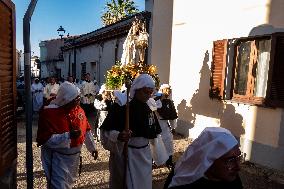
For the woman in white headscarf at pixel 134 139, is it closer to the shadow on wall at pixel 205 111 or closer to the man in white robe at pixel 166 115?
the man in white robe at pixel 166 115

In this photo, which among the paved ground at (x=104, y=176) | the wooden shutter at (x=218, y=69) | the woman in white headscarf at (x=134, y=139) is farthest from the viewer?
the wooden shutter at (x=218, y=69)

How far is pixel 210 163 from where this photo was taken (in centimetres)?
224

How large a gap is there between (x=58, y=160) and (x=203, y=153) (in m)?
2.57

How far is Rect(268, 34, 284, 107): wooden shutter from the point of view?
24.0ft

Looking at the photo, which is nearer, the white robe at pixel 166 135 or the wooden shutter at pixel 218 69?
the white robe at pixel 166 135

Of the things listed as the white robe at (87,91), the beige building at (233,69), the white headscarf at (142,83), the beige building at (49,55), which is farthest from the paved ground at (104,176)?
the beige building at (49,55)

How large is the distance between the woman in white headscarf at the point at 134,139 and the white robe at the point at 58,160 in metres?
0.49

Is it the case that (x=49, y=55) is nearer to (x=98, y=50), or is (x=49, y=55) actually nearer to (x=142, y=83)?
(x=98, y=50)

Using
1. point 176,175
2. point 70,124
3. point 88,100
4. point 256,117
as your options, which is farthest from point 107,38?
point 176,175

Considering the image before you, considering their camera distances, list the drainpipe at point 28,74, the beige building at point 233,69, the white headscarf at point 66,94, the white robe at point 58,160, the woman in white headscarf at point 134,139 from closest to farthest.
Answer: the drainpipe at point 28,74 → the white robe at point 58,160 → the white headscarf at point 66,94 → the woman in white headscarf at point 134,139 → the beige building at point 233,69

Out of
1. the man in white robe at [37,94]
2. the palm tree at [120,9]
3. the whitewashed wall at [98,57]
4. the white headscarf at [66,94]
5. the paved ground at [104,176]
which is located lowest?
the paved ground at [104,176]

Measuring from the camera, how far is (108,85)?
30.4ft

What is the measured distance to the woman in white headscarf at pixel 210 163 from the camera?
2256 mm

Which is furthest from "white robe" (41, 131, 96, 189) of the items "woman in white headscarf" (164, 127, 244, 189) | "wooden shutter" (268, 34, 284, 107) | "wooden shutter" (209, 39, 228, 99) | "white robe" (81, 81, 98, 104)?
"white robe" (81, 81, 98, 104)
